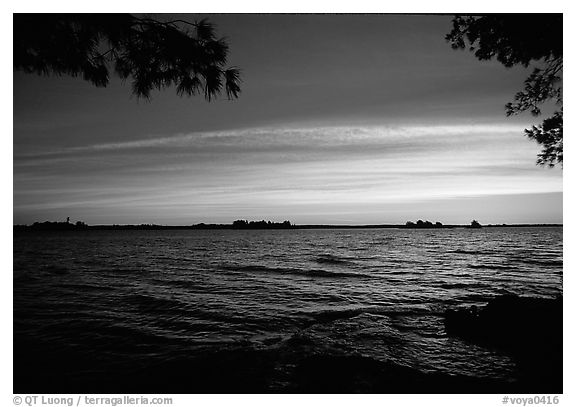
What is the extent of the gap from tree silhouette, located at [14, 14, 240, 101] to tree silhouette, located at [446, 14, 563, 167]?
340 cm

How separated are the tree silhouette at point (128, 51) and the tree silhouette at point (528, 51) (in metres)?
3.40

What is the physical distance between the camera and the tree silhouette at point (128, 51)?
279 centimetres

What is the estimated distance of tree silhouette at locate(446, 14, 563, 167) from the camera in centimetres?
369

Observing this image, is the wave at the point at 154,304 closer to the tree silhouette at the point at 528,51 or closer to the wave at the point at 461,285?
the tree silhouette at the point at 528,51

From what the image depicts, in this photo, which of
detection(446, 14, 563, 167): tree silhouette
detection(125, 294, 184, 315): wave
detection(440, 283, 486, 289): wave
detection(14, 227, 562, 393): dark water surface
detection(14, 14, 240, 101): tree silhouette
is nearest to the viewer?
detection(14, 14, 240, 101): tree silhouette

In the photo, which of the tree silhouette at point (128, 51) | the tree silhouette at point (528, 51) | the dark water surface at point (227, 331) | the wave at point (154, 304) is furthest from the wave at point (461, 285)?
the tree silhouette at point (128, 51)

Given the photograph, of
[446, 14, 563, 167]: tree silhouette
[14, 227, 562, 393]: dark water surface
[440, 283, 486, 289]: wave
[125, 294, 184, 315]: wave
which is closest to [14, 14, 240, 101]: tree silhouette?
[14, 227, 562, 393]: dark water surface

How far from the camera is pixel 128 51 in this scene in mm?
3082

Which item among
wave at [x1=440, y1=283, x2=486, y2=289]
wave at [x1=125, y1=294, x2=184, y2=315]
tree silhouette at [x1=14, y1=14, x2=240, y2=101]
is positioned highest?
tree silhouette at [x1=14, y1=14, x2=240, y2=101]

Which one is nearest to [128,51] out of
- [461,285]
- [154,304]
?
[154,304]

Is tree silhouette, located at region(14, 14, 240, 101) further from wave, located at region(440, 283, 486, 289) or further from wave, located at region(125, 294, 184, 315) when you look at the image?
wave, located at region(440, 283, 486, 289)
